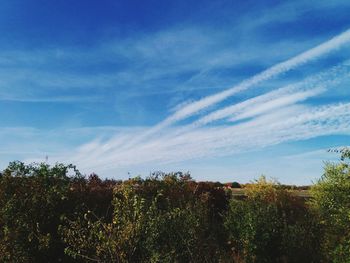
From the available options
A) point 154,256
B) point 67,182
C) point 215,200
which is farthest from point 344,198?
point 67,182

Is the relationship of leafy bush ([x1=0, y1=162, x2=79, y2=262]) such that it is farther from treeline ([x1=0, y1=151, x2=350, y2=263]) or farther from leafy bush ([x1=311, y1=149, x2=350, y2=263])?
leafy bush ([x1=311, y1=149, x2=350, y2=263])

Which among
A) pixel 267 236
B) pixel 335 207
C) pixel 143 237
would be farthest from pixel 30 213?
pixel 335 207

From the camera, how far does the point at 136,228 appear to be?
490 inches

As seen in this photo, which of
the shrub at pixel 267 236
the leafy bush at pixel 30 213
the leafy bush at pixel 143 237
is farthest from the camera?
the shrub at pixel 267 236

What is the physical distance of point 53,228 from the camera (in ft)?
50.0

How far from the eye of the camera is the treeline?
1276 centimetres

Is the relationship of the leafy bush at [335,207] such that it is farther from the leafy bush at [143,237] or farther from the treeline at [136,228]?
the leafy bush at [143,237]

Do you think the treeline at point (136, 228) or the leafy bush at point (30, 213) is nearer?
the treeline at point (136, 228)

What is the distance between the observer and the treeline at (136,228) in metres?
12.8

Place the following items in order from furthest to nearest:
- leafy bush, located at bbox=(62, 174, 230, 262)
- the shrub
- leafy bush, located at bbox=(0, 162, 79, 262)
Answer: the shrub < leafy bush, located at bbox=(0, 162, 79, 262) < leafy bush, located at bbox=(62, 174, 230, 262)

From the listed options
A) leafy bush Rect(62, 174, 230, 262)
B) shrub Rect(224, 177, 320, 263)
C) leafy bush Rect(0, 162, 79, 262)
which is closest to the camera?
leafy bush Rect(62, 174, 230, 262)

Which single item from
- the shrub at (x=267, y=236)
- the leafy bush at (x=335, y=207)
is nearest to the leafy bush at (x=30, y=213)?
the shrub at (x=267, y=236)

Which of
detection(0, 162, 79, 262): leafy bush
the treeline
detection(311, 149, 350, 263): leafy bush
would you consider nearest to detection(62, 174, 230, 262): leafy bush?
the treeline

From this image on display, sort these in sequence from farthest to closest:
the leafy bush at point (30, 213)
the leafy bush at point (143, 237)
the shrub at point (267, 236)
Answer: the shrub at point (267, 236), the leafy bush at point (30, 213), the leafy bush at point (143, 237)
